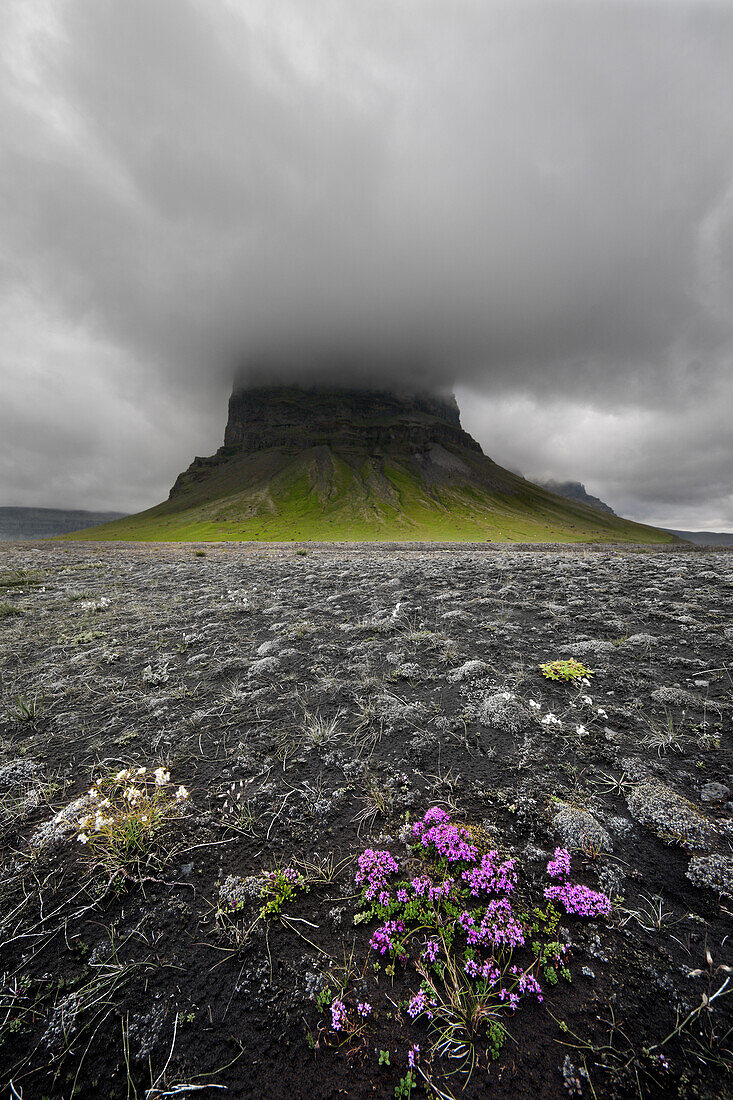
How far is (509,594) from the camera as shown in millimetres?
11500

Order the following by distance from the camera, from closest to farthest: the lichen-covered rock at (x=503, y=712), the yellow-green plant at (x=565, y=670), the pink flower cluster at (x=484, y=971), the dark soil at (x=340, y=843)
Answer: the dark soil at (x=340, y=843)
the pink flower cluster at (x=484, y=971)
the lichen-covered rock at (x=503, y=712)
the yellow-green plant at (x=565, y=670)

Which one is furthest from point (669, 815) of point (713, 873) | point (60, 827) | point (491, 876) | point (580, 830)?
point (60, 827)

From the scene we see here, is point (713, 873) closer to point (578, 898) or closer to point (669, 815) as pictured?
point (669, 815)

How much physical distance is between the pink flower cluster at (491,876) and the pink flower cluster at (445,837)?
0.34 feet

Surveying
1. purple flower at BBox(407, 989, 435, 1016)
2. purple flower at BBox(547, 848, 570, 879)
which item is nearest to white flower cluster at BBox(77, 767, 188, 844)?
purple flower at BBox(407, 989, 435, 1016)

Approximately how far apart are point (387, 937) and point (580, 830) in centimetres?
185

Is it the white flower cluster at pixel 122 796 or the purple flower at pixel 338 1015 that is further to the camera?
the white flower cluster at pixel 122 796

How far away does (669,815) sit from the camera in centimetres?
337

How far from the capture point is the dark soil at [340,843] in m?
2.10

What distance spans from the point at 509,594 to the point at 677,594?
4191 mm

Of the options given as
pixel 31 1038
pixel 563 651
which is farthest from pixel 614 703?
pixel 31 1038

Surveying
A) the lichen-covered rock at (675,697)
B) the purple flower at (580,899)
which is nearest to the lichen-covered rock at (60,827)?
the purple flower at (580,899)

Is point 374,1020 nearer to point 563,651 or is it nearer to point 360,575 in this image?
point 563,651

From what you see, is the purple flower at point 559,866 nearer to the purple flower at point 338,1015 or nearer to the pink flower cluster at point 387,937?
the pink flower cluster at point 387,937
